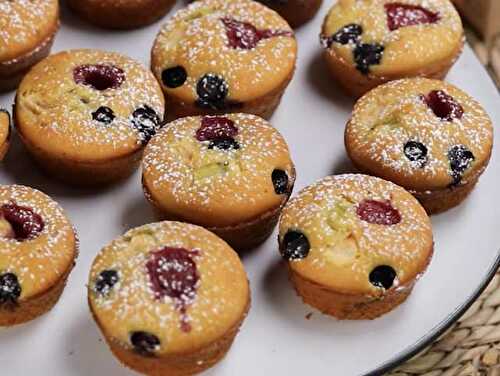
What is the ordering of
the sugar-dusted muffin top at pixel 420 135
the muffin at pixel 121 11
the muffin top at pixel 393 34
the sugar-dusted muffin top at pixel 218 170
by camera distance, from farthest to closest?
the muffin at pixel 121 11 < the muffin top at pixel 393 34 < the sugar-dusted muffin top at pixel 420 135 < the sugar-dusted muffin top at pixel 218 170

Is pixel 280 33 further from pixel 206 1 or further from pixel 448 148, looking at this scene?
pixel 448 148

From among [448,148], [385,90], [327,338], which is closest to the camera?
[327,338]

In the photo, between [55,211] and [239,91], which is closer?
[55,211]

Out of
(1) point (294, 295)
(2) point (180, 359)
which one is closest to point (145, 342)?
(2) point (180, 359)

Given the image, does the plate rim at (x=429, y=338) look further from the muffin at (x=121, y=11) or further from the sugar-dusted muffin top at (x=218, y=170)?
the muffin at (x=121, y=11)

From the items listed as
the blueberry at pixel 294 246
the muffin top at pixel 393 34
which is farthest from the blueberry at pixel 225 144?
the muffin top at pixel 393 34

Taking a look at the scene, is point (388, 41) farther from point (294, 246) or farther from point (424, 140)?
point (294, 246)

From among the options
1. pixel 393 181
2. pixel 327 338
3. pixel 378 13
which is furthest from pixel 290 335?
pixel 378 13
